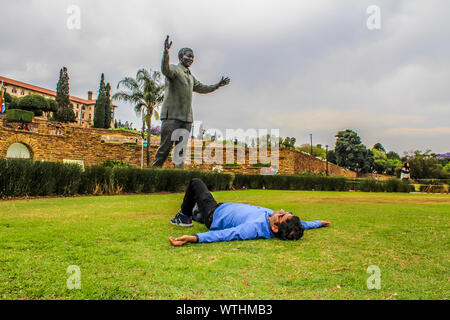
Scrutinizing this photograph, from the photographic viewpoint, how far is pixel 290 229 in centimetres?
305

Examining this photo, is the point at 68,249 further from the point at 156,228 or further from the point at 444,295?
the point at 444,295

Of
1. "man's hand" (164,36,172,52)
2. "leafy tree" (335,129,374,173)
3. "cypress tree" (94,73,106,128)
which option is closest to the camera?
"man's hand" (164,36,172,52)

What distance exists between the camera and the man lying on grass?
114 inches

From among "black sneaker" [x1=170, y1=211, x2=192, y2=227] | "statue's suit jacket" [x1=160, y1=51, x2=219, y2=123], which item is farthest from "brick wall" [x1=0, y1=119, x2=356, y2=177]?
"black sneaker" [x1=170, y1=211, x2=192, y2=227]

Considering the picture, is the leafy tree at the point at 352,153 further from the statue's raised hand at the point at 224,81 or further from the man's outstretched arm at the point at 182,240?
the man's outstretched arm at the point at 182,240

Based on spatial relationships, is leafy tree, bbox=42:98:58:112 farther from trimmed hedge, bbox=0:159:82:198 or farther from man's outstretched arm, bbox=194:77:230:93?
trimmed hedge, bbox=0:159:82:198

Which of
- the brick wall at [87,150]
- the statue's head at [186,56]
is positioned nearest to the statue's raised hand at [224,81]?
the statue's head at [186,56]

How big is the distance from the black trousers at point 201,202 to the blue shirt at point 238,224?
3.5 inches

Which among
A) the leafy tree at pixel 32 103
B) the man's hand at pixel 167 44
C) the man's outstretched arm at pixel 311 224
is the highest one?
the leafy tree at pixel 32 103

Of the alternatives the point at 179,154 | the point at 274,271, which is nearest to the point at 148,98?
the point at 179,154

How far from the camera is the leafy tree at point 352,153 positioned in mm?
48969

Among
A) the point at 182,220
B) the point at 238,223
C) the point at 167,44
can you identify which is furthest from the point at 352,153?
the point at 238,223

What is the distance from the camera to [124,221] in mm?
4043

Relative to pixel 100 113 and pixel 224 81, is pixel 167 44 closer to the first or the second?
pixel 224 81
